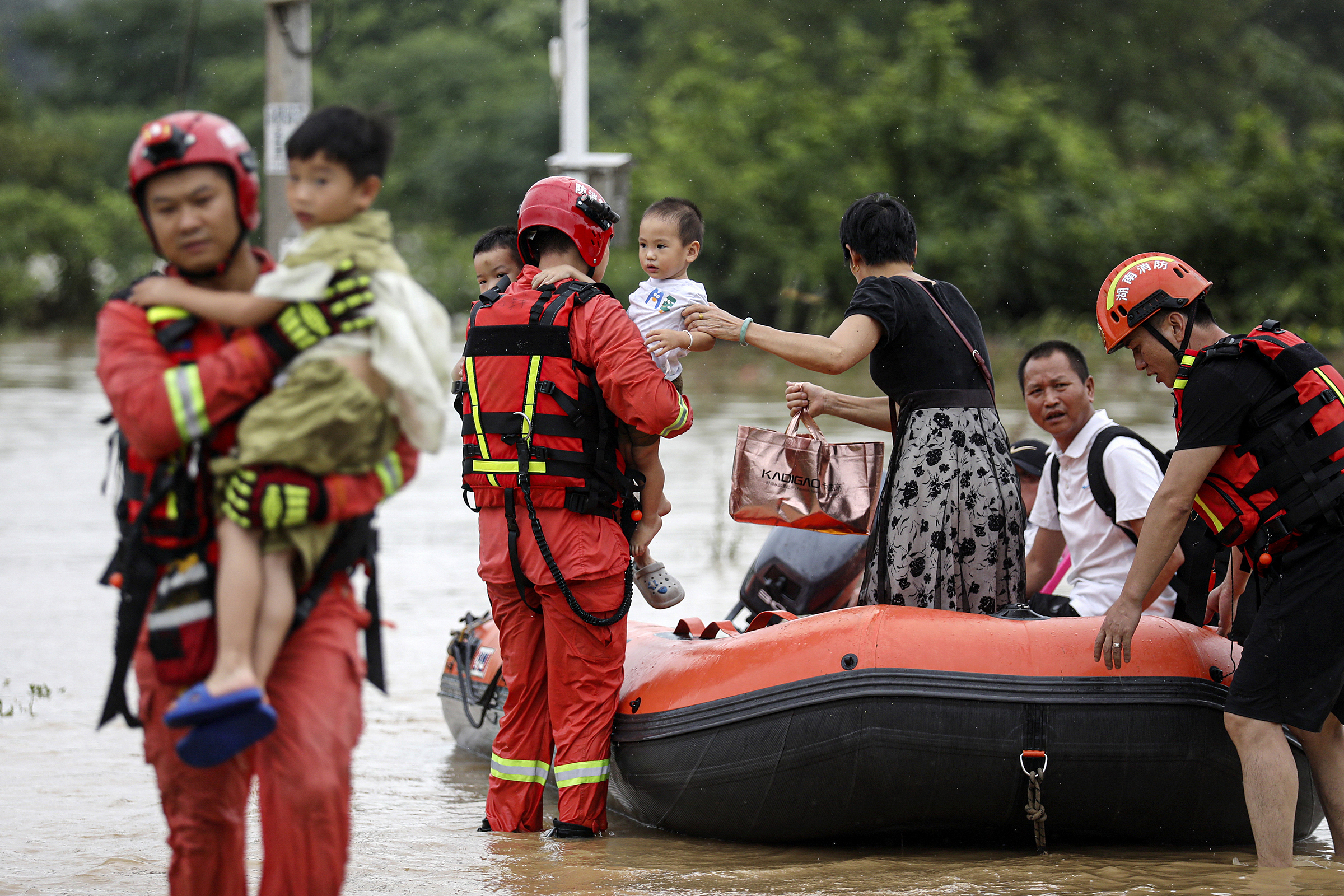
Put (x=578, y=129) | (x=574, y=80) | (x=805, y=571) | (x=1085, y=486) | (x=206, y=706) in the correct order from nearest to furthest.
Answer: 1. (x=206, y=706)
2. (x=1085, y=486)
3. (x=805, y=571)
4. (x=578, y=129)
5. (x=574, y=80)

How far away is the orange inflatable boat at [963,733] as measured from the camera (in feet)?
14.7

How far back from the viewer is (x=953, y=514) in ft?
15.5

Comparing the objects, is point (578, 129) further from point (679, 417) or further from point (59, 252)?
point (59, 252)

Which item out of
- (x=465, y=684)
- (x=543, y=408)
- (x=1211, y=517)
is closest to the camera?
(x=1211, y=517)

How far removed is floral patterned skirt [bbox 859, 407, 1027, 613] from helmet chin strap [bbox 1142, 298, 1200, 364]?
58 centimetres

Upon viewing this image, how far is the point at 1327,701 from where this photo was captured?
168 inches

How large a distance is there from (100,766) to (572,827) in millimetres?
2204

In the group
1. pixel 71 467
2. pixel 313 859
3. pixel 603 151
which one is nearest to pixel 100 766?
pixel 313 859

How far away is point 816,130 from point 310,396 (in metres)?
29.7

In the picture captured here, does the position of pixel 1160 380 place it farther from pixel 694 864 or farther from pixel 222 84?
pixel 222 84

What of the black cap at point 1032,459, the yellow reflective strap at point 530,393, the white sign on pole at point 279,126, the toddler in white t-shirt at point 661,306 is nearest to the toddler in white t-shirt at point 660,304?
the toddler in white t-shirt at point 661,306

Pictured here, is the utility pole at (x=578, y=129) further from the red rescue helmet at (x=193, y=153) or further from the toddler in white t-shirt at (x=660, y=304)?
the red rescue helmet at (x=193, y=153)

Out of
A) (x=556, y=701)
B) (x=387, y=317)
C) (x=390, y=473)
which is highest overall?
(x=387, y=317)

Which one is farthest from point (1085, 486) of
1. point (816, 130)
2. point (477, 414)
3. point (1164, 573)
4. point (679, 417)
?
point (816, 130)
